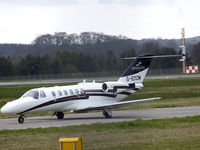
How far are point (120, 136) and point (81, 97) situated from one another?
10.3m

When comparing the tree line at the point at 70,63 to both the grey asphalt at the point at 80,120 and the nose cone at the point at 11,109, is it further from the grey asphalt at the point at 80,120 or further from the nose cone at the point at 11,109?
the nose cone at the point at 11,109

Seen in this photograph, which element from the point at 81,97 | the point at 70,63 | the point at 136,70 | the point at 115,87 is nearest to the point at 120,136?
the point at 81,97

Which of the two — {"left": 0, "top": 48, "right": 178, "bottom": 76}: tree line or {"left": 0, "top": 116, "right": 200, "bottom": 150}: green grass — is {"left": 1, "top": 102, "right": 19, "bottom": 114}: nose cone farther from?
{"left": 0, "top": 48, "right": 178, "bottom": 76}: tree line

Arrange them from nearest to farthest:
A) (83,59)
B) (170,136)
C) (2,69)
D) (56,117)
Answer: (170,136)
(56,117)
(83,59)
(2,69)

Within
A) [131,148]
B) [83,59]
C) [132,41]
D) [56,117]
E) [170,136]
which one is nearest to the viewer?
[131,148]

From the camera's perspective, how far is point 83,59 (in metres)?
81.9

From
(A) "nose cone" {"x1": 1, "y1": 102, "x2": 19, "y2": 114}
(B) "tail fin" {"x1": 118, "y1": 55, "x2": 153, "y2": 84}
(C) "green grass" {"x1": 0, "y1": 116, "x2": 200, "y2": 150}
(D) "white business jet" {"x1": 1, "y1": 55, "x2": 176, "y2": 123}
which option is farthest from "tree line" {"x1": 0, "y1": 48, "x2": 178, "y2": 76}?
(C) "green grass" {"x1": 0, "y1": 116, "x2": 200, "y2": 150}

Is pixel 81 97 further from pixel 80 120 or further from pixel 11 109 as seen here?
pixel 11 109

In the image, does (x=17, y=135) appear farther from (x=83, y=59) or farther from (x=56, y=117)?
(x=83, y=59)

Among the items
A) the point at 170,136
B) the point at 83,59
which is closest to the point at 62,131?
the point at 170,136

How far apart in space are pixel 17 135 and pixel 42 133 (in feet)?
3.22

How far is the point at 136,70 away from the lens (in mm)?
29766

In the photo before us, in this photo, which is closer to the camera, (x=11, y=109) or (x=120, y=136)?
(x=120, y=136)

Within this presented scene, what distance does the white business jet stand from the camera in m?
25.6
